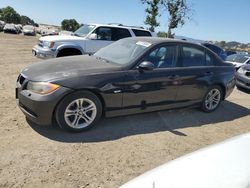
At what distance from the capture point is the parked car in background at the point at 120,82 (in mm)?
4254

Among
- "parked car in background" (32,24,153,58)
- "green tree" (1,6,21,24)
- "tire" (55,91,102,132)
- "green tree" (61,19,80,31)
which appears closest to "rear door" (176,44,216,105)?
"tire" (55,91,102,132)

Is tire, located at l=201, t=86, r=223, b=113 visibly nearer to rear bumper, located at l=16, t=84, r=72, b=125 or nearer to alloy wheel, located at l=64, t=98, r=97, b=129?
alloy wheel, located at l=64, t=98, r=97, b=129

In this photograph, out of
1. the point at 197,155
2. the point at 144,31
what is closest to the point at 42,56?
the point at 144,31

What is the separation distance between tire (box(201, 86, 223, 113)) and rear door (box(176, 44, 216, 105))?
190 millimetres

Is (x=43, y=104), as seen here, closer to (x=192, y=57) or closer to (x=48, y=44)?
(x=192, y=57)

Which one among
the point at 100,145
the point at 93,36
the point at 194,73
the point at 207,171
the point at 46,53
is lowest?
the point at 100,145

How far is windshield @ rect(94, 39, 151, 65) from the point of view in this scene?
201 inches

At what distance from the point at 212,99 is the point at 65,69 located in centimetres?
360

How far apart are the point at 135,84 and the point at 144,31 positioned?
6759 millimetres

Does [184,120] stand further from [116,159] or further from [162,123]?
[116,159]

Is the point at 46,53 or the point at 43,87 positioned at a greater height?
the point at 43,87

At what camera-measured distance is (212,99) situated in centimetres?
646

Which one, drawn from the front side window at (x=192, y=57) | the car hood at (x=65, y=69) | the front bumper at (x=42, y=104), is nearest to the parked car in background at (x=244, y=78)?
the front side window at (x=192, y=57)

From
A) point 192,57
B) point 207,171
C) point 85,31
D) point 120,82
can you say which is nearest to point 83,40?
point 85,31
